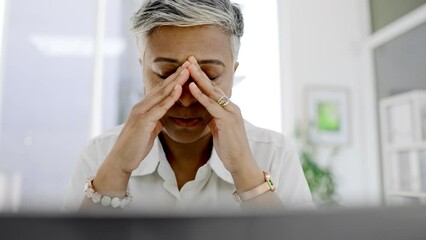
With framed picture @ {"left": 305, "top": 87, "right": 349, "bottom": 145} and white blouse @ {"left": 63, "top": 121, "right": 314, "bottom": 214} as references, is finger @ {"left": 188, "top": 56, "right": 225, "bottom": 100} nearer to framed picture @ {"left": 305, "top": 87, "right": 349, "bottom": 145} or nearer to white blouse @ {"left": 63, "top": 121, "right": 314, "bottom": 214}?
white blouse @ {"left": 63, "top": 121, "right": 314, "bottom": 214}

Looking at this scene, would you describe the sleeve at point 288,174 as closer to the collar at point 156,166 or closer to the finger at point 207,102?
the collar at point 156,166

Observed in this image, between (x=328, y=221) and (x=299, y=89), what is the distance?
3.10 metres

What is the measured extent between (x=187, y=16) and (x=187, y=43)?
0.15 feet

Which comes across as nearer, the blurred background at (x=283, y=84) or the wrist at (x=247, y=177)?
the wrist at (x=247, y=177)

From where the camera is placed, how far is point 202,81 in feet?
2.32

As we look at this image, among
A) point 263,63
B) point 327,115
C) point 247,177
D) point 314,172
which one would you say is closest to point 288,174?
point 247,177

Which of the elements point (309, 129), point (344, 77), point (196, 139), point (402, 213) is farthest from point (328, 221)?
point (344, 77)

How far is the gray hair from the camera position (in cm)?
69

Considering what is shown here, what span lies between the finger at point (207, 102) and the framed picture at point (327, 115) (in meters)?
2.48

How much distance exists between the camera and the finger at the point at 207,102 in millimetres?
703

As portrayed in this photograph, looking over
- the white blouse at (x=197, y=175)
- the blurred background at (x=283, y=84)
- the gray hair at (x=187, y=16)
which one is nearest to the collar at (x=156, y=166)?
the white blouse at (x=197, y=175)

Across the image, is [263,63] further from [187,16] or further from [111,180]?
[111,180]

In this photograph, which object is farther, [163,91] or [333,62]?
[333,62]

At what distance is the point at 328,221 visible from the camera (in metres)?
0.12
